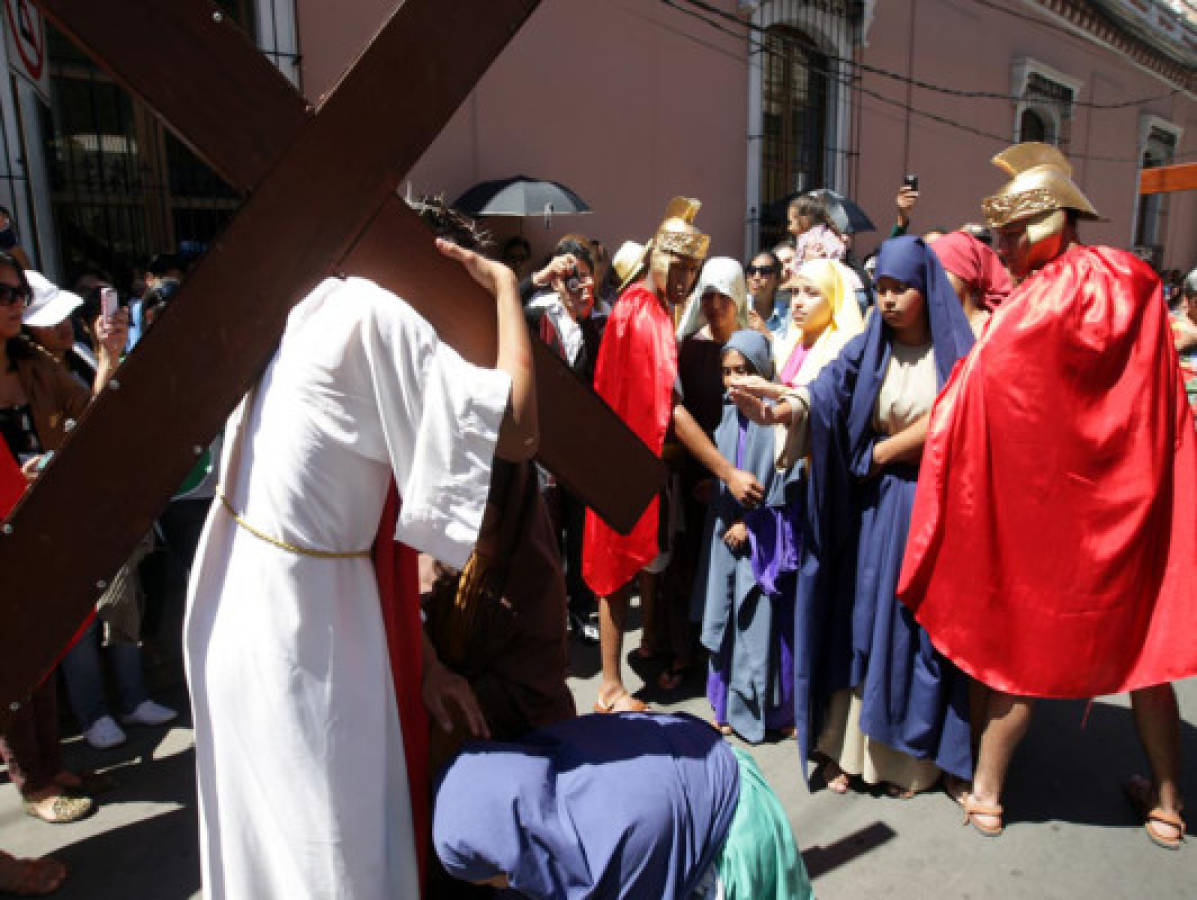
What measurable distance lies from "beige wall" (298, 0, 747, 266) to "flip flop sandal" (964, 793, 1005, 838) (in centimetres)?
548

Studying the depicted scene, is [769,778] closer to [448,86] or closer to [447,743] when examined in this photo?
[447,743]

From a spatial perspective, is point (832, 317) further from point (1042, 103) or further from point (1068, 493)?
point (1042, 103)

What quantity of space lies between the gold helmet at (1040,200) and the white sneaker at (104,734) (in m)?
3.66

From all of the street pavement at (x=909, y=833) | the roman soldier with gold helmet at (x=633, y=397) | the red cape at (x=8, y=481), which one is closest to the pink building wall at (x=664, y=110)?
the roman soldier with gold helmet at (x=633, y=397)

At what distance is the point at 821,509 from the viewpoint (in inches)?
111

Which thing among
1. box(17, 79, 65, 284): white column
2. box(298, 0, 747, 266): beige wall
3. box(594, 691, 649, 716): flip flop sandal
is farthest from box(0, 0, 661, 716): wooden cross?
box(298, 0, 747, 266): beige wall

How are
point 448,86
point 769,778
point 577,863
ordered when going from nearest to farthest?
1. point 448,86
2. point 577,863
3. point 769,778

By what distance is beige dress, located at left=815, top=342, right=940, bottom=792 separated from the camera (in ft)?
8.86

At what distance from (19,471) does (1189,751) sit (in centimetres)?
416

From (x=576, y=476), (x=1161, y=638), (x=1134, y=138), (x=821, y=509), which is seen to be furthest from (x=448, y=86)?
(x=1134, y=138)

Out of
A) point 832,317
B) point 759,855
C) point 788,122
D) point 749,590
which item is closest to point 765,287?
point 832,317

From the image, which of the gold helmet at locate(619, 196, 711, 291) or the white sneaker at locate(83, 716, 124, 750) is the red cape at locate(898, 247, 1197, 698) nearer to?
the gold helmet at locate(619, 196, 711, 291)

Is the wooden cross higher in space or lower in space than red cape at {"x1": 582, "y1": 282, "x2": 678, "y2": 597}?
higher

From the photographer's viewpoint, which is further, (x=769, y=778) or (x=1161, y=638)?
(x=769, y=778)
